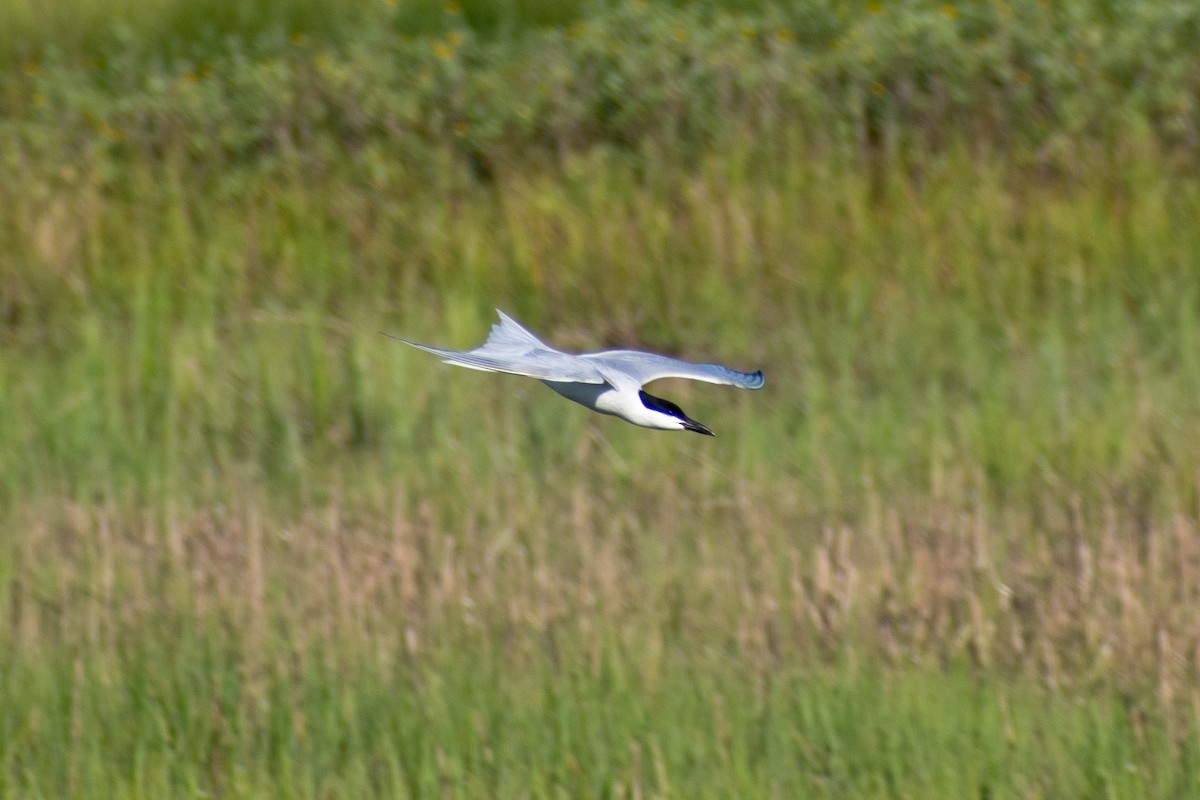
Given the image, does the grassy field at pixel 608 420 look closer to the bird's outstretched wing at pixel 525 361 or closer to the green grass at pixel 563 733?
the green grass at pixel 563 733

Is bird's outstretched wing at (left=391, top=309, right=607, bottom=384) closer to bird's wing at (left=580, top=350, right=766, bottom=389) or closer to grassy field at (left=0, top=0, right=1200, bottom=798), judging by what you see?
bird's wing at (left=580, top=350, right=766, bottom=389)

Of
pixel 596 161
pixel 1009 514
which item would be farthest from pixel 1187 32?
pixel 1009 514

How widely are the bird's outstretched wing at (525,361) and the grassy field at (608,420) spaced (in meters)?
1.13

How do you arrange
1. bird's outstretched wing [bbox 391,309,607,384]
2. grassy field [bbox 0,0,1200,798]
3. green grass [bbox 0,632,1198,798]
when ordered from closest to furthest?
bird's outstretched wing [bbox 391,309,607,384] < green grass [bbox 0,632,1198,798] < grassy field [bbox 0,0,1200,798]

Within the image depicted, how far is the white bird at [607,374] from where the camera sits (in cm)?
111

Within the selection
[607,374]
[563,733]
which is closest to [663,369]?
[607,374]

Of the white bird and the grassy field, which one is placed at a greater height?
the white bird

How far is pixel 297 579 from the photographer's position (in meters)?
2.88

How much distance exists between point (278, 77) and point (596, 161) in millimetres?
1300

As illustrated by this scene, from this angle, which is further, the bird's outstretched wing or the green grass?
the green grass

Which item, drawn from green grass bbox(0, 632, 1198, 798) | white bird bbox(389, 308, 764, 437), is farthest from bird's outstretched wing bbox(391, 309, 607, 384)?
green grass bbox(0, 632, 1198, 798)

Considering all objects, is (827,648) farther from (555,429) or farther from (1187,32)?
(1187,32)

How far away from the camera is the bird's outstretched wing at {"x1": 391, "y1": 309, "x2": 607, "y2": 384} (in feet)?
3.58

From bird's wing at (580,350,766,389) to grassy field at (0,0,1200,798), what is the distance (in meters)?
1.12
